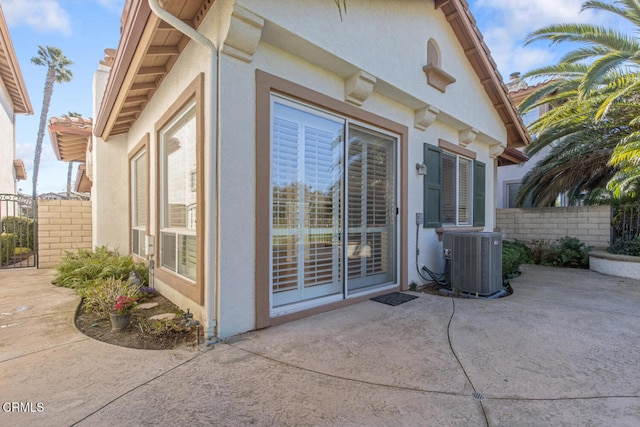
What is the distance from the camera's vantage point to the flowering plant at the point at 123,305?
3295 millimetres

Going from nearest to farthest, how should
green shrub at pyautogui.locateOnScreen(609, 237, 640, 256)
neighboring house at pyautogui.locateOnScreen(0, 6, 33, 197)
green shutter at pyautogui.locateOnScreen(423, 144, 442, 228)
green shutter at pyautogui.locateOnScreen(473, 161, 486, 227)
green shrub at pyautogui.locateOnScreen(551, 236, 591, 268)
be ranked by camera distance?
green shutter at pyautogui.locateOnScreen(423, 144, 442, 228) < green shrub at pyautogui.locateOnScreen(609, 237, 640, 256) < green shutter at pyautogui.locateOnScreen(473, 161, 486, 227) < green shrub at pyautogui.locateOnScreen(551, 236, 591, 268) < neighboring house at pyautogui.locateOnScreen(0, 6, 33, 197)

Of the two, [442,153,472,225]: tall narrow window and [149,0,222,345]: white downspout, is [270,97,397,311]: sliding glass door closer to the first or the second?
[149,0,222,345]: white downspout

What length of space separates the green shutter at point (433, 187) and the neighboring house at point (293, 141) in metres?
0.04

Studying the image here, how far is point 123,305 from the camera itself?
3309 millimetres

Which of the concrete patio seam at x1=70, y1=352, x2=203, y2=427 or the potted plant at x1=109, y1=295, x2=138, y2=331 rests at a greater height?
the potted plant at x1=109, y1=295, x2=138, y2=331

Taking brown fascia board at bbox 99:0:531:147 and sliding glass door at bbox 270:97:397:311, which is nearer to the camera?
brown fascia board at bbox 99:0:531:147

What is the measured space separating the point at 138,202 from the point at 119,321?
13.0 feet

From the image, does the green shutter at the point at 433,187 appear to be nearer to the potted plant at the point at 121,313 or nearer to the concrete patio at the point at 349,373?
the concrete patio at the point at 349,373

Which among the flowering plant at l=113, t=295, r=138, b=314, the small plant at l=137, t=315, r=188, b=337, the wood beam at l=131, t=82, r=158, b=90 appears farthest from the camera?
the wood beam at l=131, t=82, r=158, b=90

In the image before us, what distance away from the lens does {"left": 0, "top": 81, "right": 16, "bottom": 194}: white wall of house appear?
13.4 meters

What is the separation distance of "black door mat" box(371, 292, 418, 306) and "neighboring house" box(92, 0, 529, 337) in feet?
0.46

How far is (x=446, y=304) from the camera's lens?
14.4ft

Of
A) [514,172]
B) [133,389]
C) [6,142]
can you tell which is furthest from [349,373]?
[6,142]

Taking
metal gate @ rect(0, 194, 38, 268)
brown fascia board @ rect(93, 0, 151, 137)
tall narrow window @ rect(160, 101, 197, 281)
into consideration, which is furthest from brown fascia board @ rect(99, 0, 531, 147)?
metal gate @ rect(0, 194, 38, 268)
